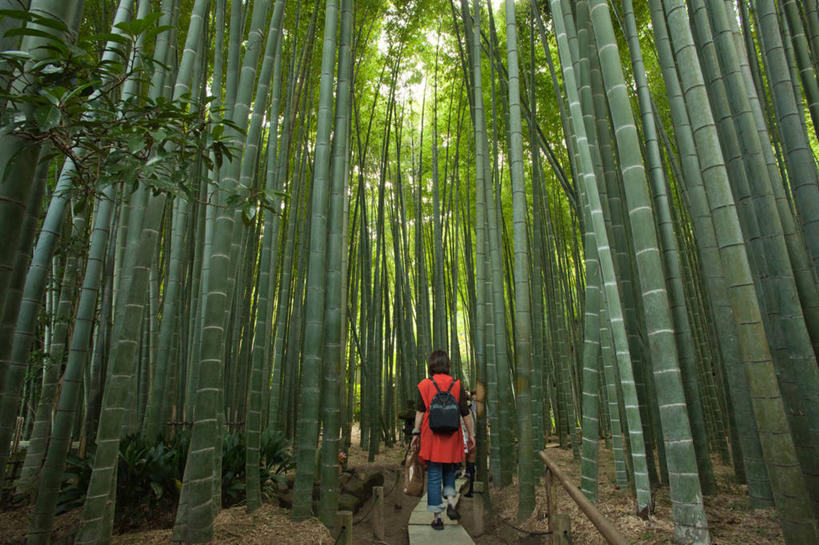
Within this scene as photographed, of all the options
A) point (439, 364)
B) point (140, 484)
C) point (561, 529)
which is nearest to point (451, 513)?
point (439, 364)

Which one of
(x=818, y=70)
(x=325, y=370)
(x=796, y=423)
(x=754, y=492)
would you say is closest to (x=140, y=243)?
(x=325, y=370)

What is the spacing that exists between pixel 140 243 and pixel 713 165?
2.09 metres

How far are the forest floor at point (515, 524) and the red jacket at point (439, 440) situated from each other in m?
0.50

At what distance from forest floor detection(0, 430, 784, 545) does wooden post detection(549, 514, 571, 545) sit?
1.42ft

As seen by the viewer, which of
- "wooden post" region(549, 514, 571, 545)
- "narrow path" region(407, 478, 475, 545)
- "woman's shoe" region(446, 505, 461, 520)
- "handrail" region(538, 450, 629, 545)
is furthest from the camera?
"woman's shoe" region(446, 505, 461, 520)

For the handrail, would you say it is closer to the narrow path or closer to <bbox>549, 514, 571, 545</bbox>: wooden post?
<bbox>549, 514, 571, 545</bbox>: wooden post

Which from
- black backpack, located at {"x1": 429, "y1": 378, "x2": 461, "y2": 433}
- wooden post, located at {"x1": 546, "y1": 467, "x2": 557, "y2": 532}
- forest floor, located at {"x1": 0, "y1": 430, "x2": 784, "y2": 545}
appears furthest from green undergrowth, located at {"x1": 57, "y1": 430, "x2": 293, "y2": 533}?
wooden post, located at {"x1": 546, "y1": 467, "x2": 557, "y2": 532}

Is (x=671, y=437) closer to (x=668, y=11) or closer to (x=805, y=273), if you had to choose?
(x=805, y=273)

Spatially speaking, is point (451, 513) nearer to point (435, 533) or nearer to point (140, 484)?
point (435, 533)

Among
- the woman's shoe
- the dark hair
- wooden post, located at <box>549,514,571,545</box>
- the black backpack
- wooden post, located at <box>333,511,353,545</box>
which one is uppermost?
the dark hair

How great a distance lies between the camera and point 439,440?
2572 mm

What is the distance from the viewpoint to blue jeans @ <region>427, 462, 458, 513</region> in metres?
2.60

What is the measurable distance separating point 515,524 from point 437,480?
590 mm

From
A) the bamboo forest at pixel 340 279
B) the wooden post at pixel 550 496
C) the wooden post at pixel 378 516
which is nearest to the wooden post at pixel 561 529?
the bamboo forest at pixel 340 279
